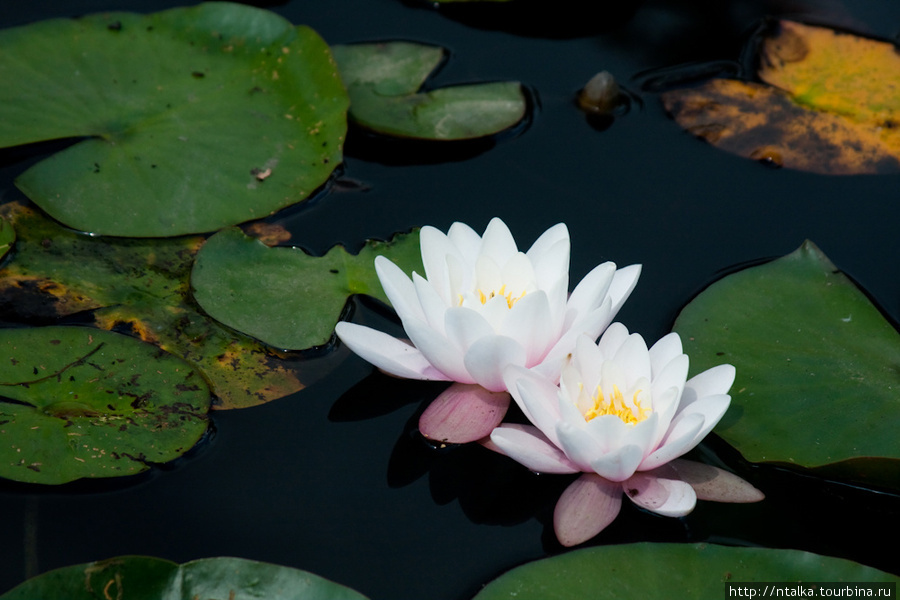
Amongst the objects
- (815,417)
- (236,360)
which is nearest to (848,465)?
(815,417)

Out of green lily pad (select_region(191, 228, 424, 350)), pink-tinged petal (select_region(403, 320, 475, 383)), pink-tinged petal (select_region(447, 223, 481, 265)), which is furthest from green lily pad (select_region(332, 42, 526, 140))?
pink-tinged petal (select_region(403, 320, 475, 383))

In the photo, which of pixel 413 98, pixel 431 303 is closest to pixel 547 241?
pixel 431 303

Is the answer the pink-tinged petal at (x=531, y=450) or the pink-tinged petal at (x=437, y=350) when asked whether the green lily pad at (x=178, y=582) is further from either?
the pink-tinged petal at (x=437, y=350)

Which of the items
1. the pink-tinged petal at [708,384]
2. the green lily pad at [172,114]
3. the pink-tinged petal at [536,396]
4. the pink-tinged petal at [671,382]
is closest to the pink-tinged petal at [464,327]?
the pink-tinged petal at [536,396]

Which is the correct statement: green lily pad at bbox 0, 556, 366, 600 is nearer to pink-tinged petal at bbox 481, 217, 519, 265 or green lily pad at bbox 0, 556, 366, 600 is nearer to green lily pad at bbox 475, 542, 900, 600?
green lily pad at bbox 475, 542, 900, 600

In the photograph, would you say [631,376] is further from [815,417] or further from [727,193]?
[727,193]

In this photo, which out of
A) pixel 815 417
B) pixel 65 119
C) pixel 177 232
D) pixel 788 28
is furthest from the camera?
pixel 788 28
